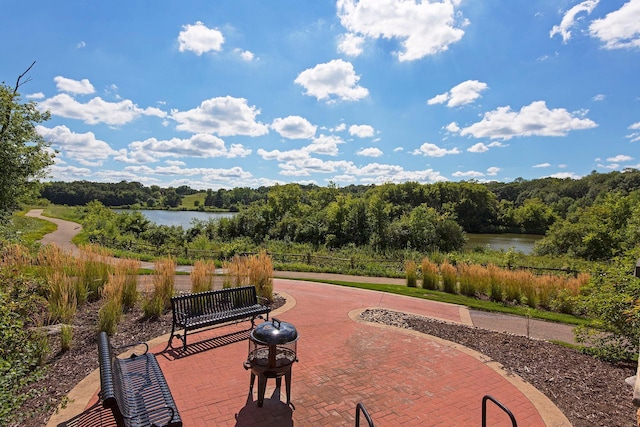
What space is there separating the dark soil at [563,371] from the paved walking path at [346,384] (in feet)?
0.86

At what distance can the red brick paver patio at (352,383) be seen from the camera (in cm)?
429

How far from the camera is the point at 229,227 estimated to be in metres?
38.2

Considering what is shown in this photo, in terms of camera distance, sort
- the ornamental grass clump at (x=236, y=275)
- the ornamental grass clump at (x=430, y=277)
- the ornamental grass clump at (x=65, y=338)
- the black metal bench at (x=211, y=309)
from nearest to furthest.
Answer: the ornamental grass clump at (x=65, y=338), the black metal bench at (x=211, y=309), the ornamental grass clump at (x=236, y=275), the ornamental grass clump at (x=430, y=277)

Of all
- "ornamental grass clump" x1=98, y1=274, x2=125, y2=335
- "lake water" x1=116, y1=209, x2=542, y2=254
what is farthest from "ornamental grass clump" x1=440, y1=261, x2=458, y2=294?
"lake water" x1=116, y1=209, x2=542, y2=254

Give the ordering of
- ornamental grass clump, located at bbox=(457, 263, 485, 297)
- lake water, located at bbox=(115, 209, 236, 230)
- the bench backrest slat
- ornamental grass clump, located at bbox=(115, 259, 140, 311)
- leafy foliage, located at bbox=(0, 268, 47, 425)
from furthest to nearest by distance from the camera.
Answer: lake water, located at bbox=(115, 209, 236, 230), ornamental grass clump, located at bbox=(457, 263, 485, 297), ornamental grass clump, located at bbox=(115, 259, 140, 311), the bench backrest slat, leafy foliage, located at bbox=(0, 268, 47, 425)

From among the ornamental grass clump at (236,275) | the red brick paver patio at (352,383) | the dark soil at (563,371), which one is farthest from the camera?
the ornamental grass clump at (236,275)

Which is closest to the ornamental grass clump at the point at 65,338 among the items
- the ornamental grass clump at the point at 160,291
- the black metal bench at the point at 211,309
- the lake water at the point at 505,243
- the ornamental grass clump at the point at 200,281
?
the black metal bench at the point at 211,309

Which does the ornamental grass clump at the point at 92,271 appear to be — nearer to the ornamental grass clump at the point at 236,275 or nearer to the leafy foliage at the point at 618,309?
the ornamental grass clump at the point at 236,275

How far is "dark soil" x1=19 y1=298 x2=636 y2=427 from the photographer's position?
14.3 feet

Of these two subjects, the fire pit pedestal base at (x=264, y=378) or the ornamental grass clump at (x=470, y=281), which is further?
the ornamental grass clump at (x=470, y=281)

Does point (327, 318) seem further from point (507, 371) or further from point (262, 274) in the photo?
point (507, 371)

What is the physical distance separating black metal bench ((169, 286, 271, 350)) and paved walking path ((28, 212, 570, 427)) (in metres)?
0.37

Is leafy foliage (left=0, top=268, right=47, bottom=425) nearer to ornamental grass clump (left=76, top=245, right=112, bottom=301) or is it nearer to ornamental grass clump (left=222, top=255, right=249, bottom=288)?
ornamental grass clump (left=76, top=245, right=112, bottom=301)

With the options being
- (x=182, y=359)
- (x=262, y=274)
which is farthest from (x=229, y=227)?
(x=182, y=359)
